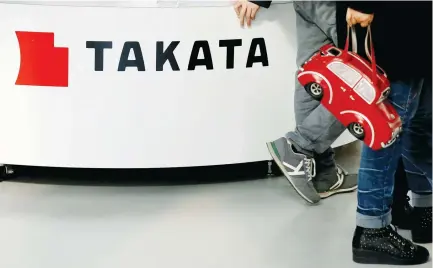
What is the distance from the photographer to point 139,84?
314 centimetres

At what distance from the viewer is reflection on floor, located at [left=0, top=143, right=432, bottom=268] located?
2586 millimetres

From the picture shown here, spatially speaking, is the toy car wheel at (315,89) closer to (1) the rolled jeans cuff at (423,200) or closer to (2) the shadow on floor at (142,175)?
(1) the rolled jeans cuff at (423,200)

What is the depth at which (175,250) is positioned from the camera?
8.73 feet

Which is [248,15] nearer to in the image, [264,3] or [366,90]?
[264,3]

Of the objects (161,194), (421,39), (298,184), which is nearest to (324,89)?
(421,39)

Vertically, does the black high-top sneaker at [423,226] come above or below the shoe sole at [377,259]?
above

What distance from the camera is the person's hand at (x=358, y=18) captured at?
7.48ft

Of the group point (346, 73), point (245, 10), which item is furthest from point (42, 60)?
point (346, 73)

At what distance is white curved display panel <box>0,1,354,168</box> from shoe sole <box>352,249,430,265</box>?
2.89 feet

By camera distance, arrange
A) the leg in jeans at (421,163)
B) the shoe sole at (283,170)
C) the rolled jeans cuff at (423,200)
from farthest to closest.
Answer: the shoe sole at (283,170) → the rolled jeans cuff at (423,200) → the leg in jeans at (421,163)

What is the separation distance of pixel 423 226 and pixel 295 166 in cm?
60

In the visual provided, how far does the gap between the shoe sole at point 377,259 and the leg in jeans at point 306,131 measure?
0.58 m

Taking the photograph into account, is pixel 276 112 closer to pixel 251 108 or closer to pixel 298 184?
pixel 251 108

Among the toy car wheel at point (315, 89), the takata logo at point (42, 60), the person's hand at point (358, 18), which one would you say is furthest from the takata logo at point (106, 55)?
the person's hand at point (358, 18)
